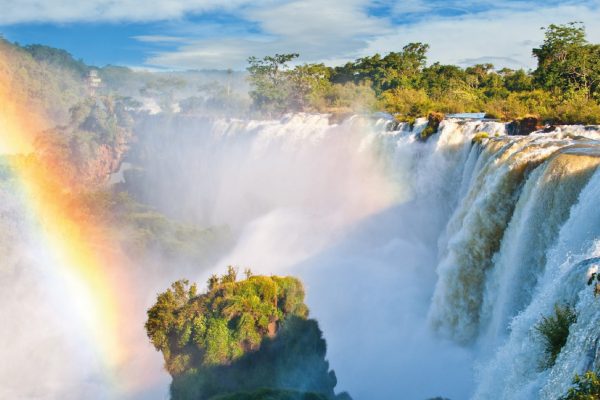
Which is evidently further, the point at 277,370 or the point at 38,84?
the point at 38,84

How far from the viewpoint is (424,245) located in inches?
944

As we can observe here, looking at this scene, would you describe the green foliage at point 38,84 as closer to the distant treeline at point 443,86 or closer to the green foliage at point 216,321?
the distant treeline at point 443,86

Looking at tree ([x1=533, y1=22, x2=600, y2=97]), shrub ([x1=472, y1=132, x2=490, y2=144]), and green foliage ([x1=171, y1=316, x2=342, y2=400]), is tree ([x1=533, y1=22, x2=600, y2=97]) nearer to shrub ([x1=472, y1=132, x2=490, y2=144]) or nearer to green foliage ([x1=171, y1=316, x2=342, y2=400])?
shrub ([x1=472, y1=132, x2=490, y2=144])

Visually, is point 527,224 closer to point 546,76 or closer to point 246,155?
point 546,76

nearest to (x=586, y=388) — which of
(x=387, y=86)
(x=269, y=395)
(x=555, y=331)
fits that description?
(x=555, y=331)

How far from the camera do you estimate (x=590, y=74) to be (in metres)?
28.5

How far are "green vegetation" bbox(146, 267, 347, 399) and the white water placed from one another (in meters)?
2.35

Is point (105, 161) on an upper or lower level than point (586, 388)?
upper

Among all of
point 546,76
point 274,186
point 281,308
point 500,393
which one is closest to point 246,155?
point 274,186

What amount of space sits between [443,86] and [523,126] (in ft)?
86.8

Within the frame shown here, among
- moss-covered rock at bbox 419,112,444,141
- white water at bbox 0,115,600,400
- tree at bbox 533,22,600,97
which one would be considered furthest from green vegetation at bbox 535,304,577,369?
tree at bbox 533,22,600,97

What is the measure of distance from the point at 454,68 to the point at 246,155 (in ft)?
72.3

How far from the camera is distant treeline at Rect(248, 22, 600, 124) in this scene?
26297mm

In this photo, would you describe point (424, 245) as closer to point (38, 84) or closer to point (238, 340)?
point (238, 340)
